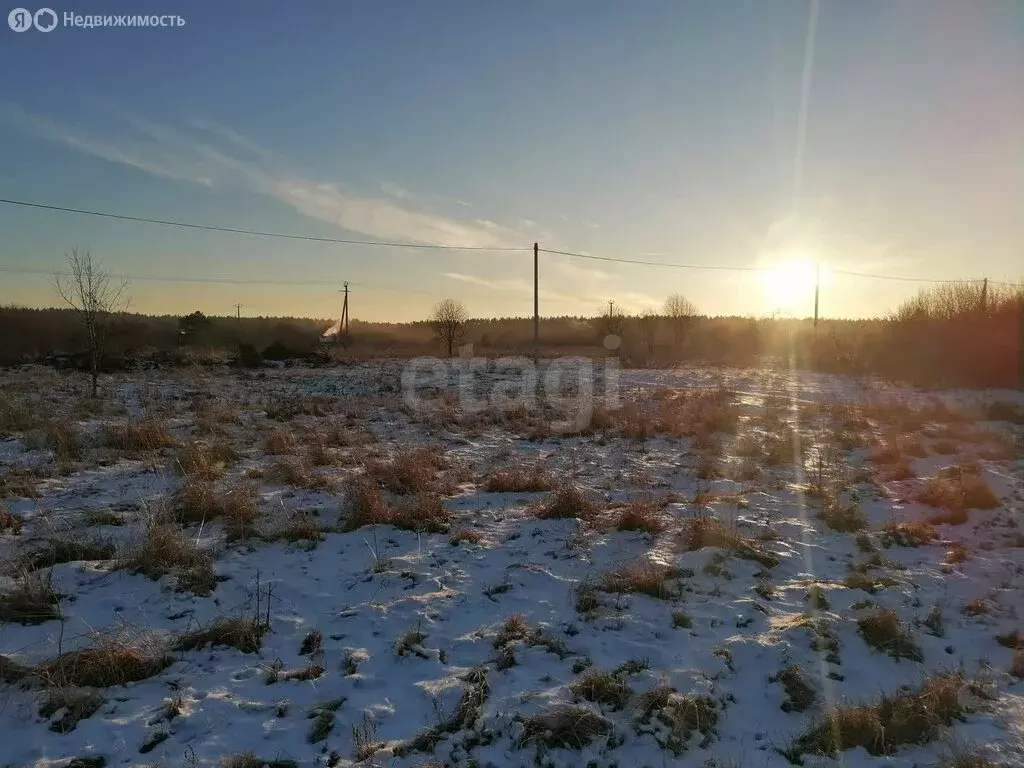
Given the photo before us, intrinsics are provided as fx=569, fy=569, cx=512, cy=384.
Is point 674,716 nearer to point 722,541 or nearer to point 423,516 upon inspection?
point 722,541

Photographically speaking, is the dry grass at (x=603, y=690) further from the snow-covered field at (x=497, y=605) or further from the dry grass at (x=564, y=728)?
the dry grass at (x=564, y=728)

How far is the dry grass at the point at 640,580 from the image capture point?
16.6 ft

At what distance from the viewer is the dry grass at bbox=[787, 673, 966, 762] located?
133 inches

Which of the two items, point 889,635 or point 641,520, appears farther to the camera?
point 641,520

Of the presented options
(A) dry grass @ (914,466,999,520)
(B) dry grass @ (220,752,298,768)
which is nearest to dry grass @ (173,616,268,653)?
(B) dry grass @ (220,752,298,768)

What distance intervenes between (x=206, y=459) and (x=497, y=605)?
5.51 m

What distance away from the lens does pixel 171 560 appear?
515cm

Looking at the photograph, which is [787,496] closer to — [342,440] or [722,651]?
[722,651]

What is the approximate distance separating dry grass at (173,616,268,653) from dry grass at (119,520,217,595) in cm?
68

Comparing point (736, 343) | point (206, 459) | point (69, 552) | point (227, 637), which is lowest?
point (227, 637)

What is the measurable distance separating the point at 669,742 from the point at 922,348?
89.9 feet

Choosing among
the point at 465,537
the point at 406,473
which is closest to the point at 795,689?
the point at 465,537

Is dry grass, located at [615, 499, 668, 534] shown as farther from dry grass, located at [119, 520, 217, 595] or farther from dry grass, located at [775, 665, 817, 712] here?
dry grass, located at [119, 520, 217, 595]

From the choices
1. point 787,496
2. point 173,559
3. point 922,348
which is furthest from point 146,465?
point 922,348
